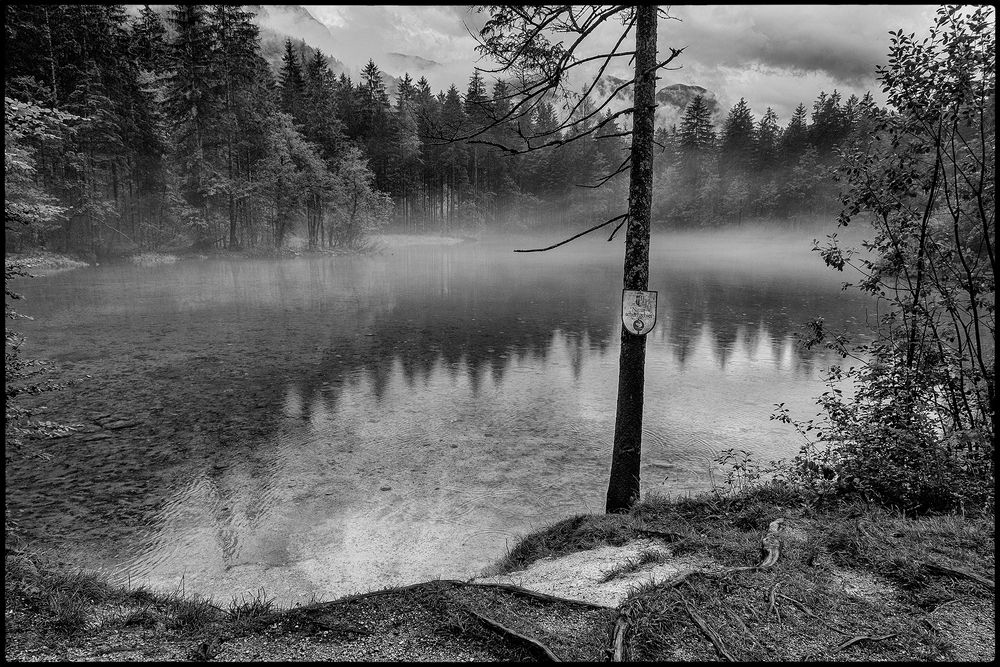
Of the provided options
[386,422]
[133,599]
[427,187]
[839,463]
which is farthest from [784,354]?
[427,187]

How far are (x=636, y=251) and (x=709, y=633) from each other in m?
4.46

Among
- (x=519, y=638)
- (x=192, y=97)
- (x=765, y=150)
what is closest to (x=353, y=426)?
(x=519, y=638)

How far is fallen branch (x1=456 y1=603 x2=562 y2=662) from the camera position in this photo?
3.32 meters

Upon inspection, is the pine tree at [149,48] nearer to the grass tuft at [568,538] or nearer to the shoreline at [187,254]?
the shoreline at [187,254]

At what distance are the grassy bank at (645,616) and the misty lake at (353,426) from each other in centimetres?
202

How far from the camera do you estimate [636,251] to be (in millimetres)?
6676

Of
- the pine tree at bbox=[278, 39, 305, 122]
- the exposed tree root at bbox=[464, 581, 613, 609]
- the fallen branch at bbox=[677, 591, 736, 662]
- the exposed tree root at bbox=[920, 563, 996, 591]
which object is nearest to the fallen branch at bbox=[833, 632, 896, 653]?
the fallen branch at bbox=[677, 591, 736, 662]

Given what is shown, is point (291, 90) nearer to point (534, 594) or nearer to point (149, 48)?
point (149, 48)

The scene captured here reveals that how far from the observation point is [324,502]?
7891 millimetres

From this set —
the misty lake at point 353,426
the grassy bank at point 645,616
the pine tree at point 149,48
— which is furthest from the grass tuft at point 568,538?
the pine tree at point 149,48

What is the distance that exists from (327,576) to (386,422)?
499 cm

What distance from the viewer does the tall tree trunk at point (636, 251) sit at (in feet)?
21.0

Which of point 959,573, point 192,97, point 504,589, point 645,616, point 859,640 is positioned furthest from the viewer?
point 192,97

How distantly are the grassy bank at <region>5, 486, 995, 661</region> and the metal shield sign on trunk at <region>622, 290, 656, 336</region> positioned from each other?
2869 millimetres
